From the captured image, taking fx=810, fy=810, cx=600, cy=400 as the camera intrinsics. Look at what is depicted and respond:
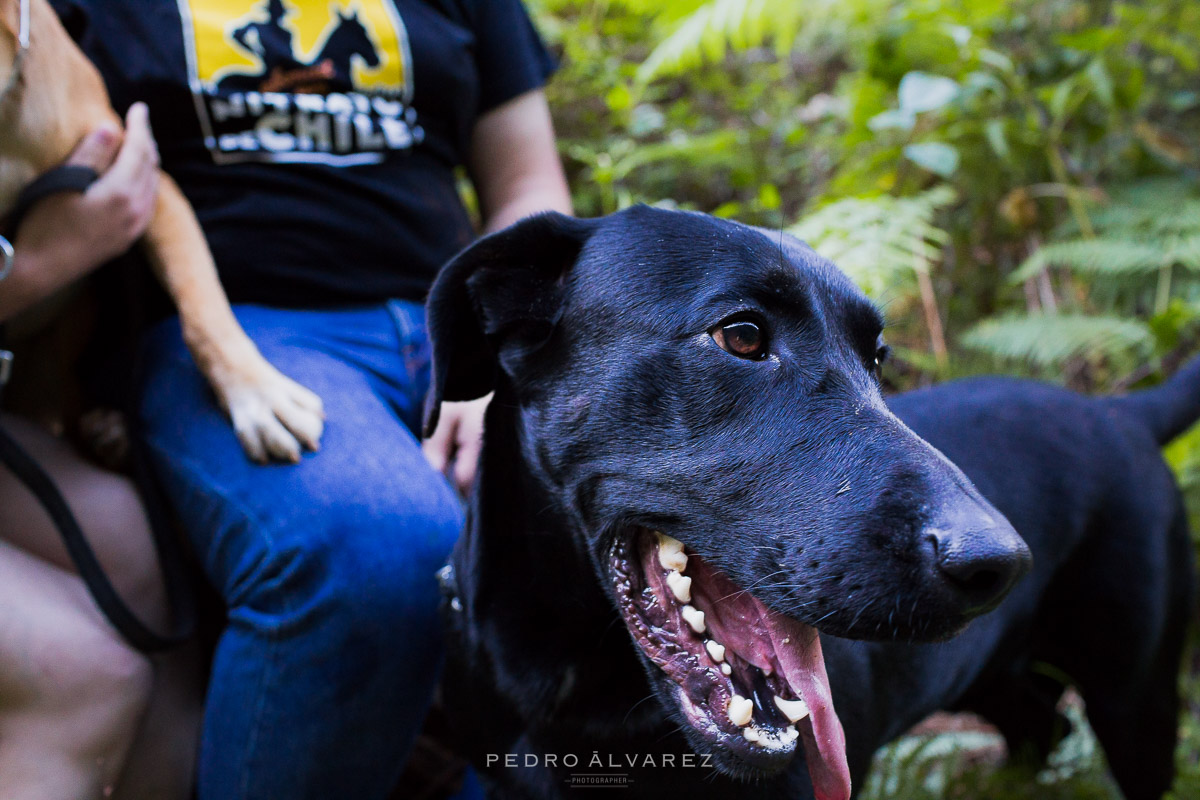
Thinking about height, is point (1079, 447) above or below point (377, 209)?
below

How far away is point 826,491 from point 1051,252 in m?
2.77

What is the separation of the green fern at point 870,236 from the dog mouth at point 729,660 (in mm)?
1562

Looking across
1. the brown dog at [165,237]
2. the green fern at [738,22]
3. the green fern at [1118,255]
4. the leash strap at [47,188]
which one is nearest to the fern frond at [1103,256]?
the green fern at [1118,255]

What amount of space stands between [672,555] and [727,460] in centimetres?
20

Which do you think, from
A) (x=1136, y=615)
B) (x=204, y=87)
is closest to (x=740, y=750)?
(x=1136, y=615)

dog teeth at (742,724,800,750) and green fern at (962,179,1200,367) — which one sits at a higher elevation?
dog teeth at (742,724,800,750)

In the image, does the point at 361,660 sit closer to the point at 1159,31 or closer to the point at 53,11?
the point at 53,11

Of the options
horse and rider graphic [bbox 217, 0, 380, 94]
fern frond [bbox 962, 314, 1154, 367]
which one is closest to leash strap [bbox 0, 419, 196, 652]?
horse and rider graphic [bbox 217, 0, 380, 94]

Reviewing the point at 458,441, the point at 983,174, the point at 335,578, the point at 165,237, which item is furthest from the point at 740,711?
the point at 983,174

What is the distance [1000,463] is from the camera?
6.35 feet

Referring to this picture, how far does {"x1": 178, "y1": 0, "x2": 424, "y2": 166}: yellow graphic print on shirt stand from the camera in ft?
6.16

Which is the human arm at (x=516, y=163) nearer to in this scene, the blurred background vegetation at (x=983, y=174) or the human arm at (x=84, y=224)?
the blurred background vegetation at (x=983, y=174)

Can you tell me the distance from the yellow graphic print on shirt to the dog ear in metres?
0.78

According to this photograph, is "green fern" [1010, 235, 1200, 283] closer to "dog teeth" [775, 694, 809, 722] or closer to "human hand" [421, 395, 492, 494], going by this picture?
"human hand" [421, 395, 492, 494]
